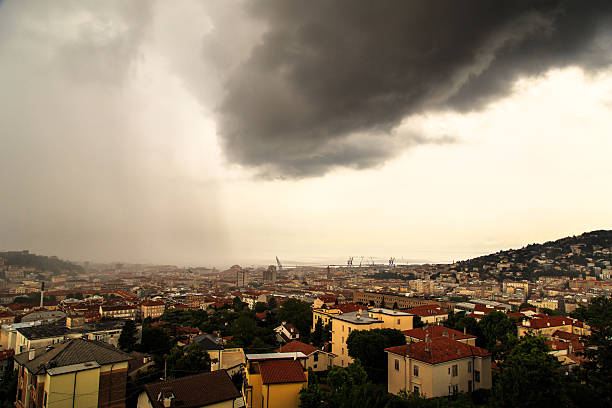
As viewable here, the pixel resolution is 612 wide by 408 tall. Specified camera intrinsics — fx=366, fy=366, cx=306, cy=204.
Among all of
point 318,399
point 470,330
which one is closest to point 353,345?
point 318,399

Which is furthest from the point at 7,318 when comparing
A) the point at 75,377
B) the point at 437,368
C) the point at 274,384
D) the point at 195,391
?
the point at 437,368

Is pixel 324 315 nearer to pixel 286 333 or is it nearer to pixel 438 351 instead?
pixel 286 333

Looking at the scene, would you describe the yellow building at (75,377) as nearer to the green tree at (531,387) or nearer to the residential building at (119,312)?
the green tree at (531,387)

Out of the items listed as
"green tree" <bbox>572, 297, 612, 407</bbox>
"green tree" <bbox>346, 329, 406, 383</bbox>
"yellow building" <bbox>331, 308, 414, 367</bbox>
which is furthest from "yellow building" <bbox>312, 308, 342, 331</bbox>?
"green tree" <bbox>572, 297, 612, 407</bbox>

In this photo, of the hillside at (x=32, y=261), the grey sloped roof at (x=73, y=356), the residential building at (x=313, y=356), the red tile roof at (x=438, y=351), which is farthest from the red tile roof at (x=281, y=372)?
the hillside at (x=32, y=261)

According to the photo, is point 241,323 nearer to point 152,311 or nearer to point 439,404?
point 439,404
